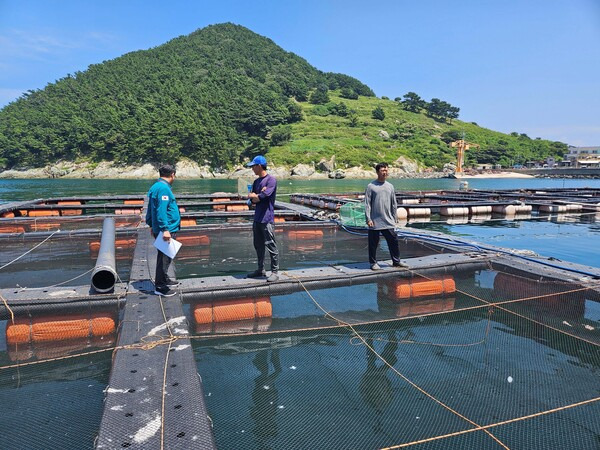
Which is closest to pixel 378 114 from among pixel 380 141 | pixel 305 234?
pixel 380 141

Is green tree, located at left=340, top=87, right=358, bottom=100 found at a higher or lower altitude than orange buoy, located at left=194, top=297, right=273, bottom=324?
higher

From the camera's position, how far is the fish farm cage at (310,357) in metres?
2.97

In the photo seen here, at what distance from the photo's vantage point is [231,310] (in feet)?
17.7

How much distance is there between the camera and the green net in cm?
1281

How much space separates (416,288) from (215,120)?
117 metres

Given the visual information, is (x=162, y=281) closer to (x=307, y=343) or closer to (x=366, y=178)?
(x=307, y=343)

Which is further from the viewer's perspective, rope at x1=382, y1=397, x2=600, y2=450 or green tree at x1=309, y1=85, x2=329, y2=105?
A: green tree at x1=309, y1=85, x2=329, y2=105

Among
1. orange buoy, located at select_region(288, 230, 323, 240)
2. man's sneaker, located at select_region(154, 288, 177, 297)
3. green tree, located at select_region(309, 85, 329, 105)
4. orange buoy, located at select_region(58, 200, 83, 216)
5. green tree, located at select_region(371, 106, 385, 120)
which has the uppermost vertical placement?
green tree, located at select_region(309, 85, 329, 105)

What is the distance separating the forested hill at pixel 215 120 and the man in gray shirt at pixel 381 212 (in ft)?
312

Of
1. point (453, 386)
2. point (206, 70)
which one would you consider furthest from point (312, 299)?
point (206, 70)

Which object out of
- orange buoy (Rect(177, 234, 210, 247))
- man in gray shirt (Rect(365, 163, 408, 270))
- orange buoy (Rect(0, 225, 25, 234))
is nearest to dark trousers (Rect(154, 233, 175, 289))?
man in gray shirt (Rect(365, 163, 408, 270))

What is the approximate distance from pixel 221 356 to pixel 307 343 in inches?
41.4

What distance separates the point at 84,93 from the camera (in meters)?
128

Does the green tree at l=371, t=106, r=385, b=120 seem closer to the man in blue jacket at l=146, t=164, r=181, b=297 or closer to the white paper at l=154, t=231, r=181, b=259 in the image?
the man in blue jacket at l=146, t=164, r=181, b=297
